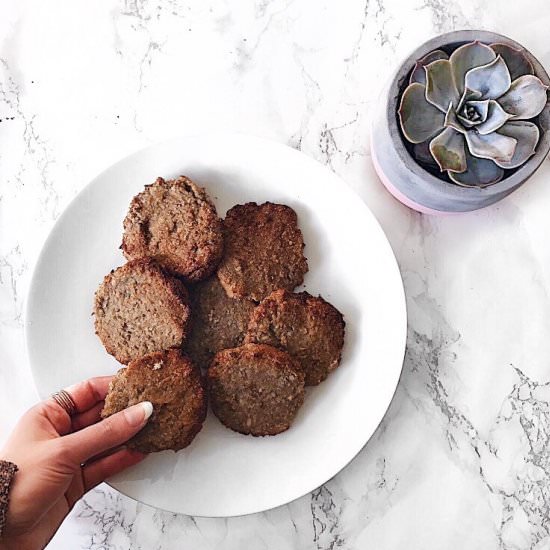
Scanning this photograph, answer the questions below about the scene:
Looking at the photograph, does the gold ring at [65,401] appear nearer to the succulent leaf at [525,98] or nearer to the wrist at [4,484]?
the wrist at [4,484]

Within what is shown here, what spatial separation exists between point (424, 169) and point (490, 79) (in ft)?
0.78

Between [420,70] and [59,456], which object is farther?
[420,70]

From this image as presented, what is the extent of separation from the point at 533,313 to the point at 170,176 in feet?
3.19

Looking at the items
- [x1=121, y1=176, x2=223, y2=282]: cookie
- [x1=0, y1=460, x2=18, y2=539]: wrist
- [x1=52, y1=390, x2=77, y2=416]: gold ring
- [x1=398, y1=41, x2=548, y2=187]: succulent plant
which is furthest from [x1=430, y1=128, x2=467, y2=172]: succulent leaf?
[x1=0, y1=460, x2=18, y2=539]: wrist

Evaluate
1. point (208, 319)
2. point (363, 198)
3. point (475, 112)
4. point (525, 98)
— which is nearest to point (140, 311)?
point (208, 319)

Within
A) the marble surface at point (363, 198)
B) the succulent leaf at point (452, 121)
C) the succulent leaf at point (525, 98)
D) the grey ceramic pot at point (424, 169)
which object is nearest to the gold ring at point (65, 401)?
the marble surface at point (363, 198)

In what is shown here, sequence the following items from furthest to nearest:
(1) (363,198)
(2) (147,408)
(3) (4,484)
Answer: (1) (363,198) → (2) (147,408) → (3) (4,484)

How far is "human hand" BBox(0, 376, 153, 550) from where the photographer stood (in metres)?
1.54

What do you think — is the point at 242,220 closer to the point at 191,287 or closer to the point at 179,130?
the point at 191,287

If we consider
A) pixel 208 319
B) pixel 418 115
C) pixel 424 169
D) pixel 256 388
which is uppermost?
pixel 418 115

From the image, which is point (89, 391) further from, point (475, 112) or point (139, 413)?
point (475, 112)

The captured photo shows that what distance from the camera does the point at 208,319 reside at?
1.77m

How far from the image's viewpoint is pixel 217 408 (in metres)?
Answer: 1.74

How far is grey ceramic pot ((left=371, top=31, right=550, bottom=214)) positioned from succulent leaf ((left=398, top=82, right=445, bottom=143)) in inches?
1.5
